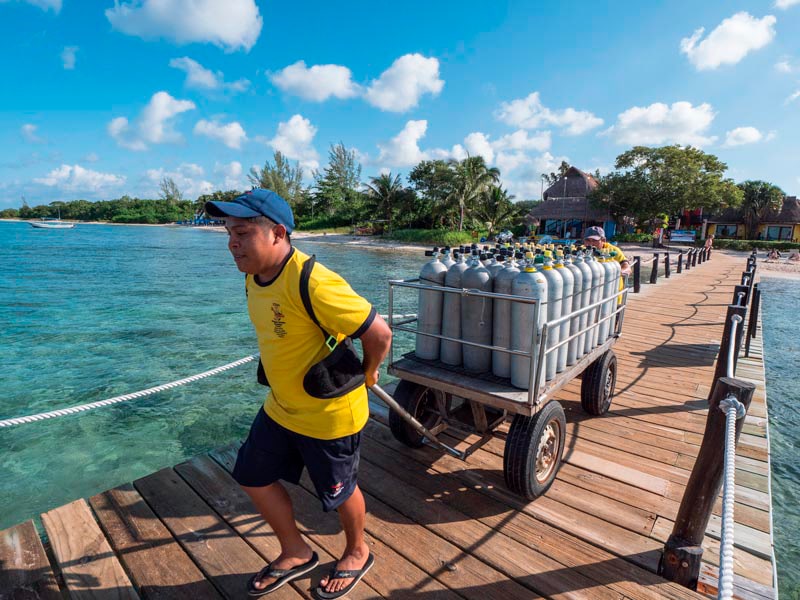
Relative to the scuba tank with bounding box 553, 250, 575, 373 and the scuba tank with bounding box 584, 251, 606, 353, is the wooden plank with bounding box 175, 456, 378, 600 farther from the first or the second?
the scuba tank with bounding box 584, 251, 606, 353

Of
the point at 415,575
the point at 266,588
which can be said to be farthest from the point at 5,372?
the point at 415,575

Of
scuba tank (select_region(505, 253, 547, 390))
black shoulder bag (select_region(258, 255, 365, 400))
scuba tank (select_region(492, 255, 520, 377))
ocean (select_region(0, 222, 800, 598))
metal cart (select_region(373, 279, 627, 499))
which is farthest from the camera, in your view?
ocean (select_region(0, 222, 800, 598))

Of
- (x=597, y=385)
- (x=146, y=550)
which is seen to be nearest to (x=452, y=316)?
(x=597, y=385)

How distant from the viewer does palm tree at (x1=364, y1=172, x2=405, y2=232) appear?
52.0 m

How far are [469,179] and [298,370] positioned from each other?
43976 millimetres

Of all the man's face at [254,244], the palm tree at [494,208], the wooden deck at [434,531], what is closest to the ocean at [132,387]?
the wooden deck at [434,531]

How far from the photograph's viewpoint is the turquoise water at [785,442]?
388 cm

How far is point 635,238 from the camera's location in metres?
42.8

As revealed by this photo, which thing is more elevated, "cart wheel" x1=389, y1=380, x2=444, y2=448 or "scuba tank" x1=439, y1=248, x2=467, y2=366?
"scuba tank" x1=439, y1=248, x2=467, y2=366

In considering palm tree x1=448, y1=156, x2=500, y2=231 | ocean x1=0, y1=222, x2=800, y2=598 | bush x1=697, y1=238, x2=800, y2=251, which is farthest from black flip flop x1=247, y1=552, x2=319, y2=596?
bush x1=697, y1=238, x2=800, y2=251

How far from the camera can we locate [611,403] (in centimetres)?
501

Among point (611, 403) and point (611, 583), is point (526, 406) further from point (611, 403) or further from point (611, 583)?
point (611, 403)

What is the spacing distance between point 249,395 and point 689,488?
6814mm

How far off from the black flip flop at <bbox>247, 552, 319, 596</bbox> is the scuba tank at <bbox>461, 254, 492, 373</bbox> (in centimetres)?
171
